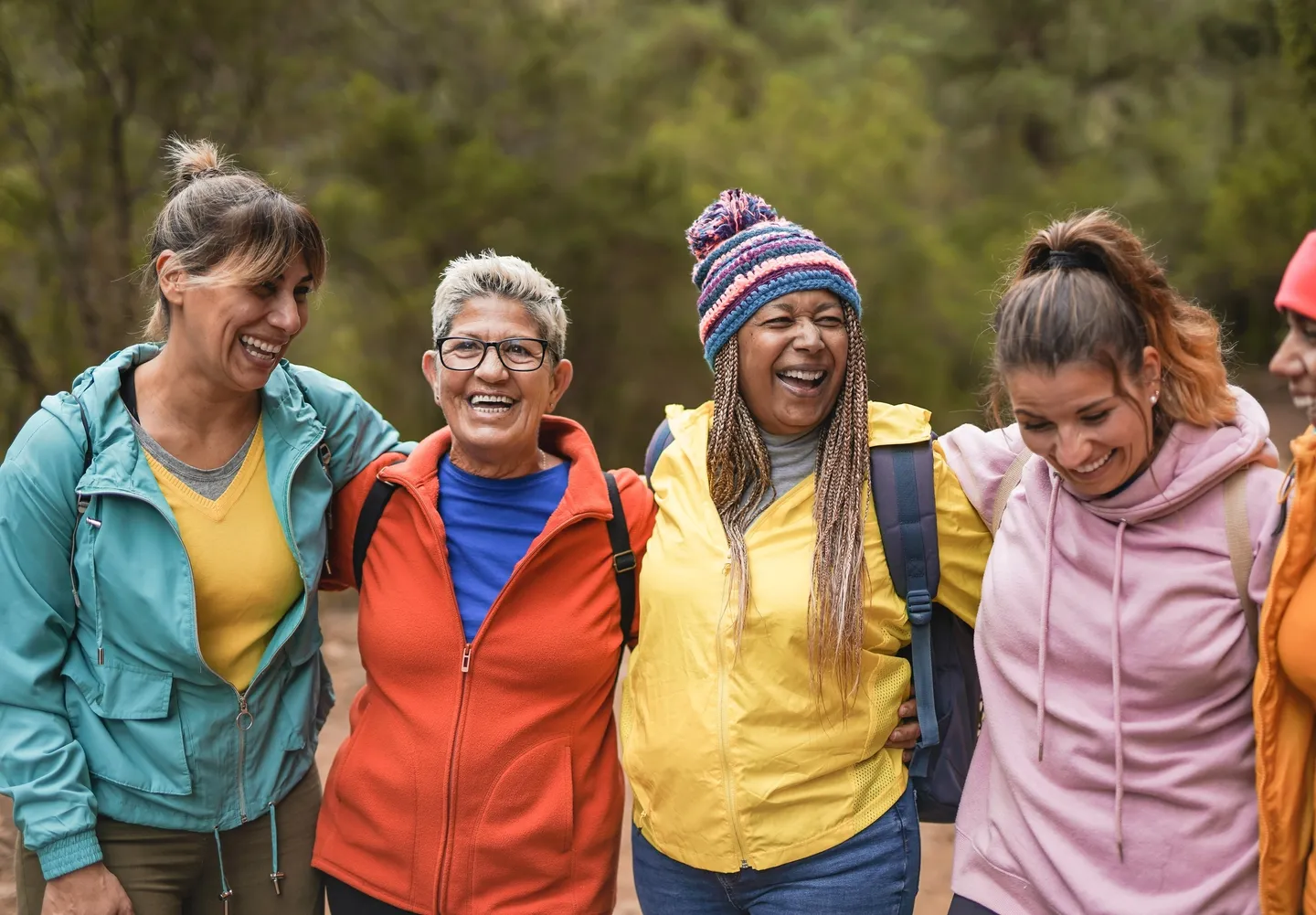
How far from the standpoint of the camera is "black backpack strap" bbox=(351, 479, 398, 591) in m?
2.63

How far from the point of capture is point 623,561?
8.41 ft

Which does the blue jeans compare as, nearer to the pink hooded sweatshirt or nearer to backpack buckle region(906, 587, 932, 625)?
the pink hooded sweatshirt

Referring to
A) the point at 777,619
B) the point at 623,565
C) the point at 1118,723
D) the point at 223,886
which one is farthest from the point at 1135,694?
the point at 223,886

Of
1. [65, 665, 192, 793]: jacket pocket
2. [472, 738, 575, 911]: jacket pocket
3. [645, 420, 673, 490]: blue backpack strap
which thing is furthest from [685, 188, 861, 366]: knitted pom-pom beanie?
[65, 665, 192, 793]: jacket pocket

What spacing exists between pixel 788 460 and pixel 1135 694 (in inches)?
33.0

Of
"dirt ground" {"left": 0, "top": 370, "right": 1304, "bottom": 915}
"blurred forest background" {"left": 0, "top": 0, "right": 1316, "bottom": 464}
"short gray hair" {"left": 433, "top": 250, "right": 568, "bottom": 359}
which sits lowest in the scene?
"dirt ground" {"left": 0, "top": 370, "right": 1304, "bottom": 915}

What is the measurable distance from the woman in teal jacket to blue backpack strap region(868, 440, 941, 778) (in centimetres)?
118

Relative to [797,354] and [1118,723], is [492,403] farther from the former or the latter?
[1118,723]

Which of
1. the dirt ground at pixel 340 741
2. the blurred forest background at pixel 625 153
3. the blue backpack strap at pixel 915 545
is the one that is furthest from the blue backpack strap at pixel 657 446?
the blurred forest background at pixel 625 153

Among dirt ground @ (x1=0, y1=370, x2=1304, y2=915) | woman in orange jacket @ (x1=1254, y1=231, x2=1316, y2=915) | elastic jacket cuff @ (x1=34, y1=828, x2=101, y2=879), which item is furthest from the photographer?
dirt ground @ (x1=0, y1=370, x2=1304, y2=915)

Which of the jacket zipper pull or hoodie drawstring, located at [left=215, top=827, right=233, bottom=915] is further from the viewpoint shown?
the jacket zipper pull

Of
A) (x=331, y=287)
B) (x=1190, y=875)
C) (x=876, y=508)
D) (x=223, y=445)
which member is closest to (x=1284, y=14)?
(x=876, y=508)

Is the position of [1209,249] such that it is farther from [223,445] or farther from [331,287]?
[223,445]

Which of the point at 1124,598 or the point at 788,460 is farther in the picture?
the point at 788,460
